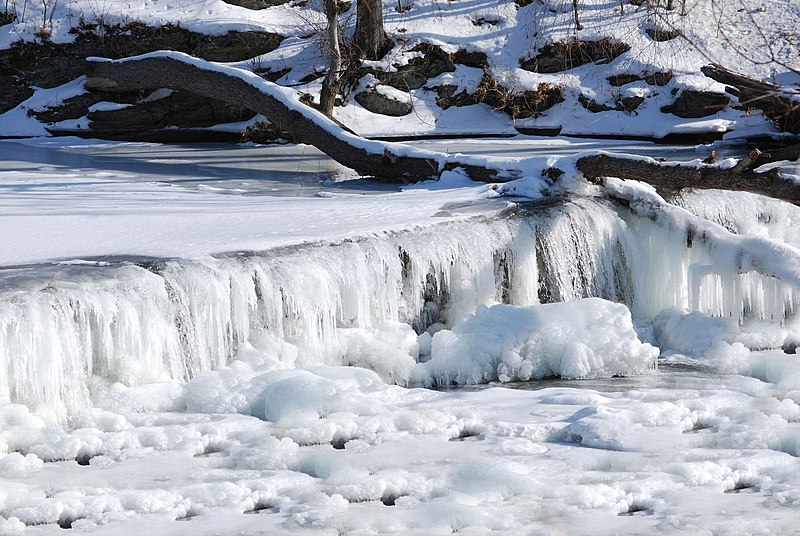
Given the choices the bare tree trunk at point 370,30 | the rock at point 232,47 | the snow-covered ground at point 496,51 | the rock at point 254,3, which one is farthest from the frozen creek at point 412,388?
the rock at point 254,3

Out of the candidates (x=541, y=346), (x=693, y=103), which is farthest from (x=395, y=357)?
(x=693, y=103)

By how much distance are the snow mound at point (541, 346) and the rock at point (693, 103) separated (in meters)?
8.23

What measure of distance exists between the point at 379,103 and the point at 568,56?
314 centimetres

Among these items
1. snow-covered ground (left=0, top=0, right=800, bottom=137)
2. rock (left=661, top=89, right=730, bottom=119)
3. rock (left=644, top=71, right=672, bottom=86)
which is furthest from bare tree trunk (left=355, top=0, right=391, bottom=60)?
rock (left=661, top=89, right=730, bottom=119)

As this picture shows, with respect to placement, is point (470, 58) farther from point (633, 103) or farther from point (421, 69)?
point (633, 103)

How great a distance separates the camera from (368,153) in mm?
10031

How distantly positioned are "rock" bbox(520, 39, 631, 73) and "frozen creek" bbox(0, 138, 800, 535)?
809cm

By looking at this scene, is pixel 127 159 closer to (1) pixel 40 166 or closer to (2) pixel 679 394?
(1) pixel 40 166

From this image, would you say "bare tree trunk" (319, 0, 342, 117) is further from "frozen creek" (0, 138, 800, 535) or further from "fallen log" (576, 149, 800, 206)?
"frozen creek" (0, 138, 800, 535)

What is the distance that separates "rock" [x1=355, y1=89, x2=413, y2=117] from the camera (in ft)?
47.0

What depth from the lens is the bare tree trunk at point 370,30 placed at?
588 inches

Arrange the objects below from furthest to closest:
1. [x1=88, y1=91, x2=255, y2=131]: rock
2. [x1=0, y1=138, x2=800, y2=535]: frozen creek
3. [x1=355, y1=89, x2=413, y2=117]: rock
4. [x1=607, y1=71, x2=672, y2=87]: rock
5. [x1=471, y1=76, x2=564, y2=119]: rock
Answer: [x1=471, y1=76, x2=564, y2=119]: rock → [x1=607, y1=71, x2=672, y2=87]: rock → [x1=355, y1=89, x2=413, y2=117]: rock → [x1=88, y1=91, x2=255, y2=131]: rock → [x1=0, y1=138, x2=800, y2=535]: frozen creek

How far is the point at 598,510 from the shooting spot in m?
4.16

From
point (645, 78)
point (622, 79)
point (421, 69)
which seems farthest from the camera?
point (421, 69)
